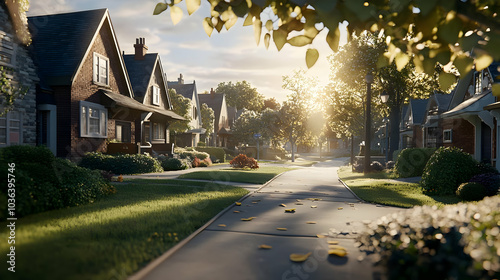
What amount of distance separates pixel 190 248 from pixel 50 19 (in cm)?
1981

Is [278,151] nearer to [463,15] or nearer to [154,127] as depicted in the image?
[154,127]

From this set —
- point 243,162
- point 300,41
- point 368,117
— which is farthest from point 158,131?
point 300,41

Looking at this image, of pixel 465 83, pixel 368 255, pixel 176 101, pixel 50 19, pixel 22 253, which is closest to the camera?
pixel 22 253

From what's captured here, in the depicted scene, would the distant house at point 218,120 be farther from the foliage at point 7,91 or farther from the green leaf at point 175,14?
the green leaf at point 175,14

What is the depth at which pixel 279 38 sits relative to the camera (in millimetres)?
4125

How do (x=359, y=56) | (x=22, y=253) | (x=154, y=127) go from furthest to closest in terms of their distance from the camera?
(x=359, y=56)
(x=154, y=127)
(x=22, y=253)

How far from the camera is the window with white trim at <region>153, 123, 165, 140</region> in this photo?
28.5 m

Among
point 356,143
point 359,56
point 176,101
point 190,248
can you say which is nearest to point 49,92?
point 190,248

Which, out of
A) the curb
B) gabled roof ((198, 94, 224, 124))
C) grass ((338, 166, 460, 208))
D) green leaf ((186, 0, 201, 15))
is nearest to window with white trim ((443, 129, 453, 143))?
grass ((338, 166, 460, 208))

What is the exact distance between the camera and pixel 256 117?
51594mm

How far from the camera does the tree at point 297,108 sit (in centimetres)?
4591

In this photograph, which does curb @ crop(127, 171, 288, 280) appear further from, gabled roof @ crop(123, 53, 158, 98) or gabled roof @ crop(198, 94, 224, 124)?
gabled roof @ crop(198, 94, 224, 124)

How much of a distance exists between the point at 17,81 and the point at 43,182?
32.8 ft

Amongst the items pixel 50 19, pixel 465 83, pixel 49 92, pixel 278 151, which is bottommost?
pixel 278 151
